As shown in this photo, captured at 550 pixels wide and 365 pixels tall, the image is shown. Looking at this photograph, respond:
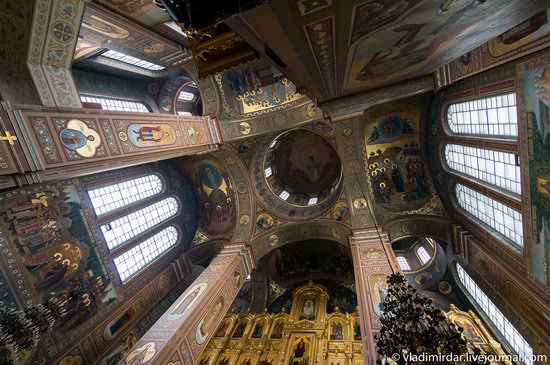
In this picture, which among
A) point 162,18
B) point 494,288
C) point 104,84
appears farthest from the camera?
point 104,84

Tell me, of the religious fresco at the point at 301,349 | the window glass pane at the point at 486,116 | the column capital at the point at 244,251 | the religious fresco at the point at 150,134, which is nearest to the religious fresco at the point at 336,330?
the religious fresco at the point at 301,349

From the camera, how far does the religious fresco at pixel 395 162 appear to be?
11562mm

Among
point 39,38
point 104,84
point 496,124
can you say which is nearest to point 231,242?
point 104,84

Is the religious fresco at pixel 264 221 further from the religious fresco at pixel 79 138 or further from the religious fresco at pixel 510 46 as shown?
the religious fresco at pixel 510 46

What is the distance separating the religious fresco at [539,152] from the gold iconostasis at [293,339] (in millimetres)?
3558

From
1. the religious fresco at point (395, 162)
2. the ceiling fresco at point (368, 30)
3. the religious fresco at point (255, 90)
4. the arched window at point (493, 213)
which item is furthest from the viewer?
the religious fresco at point (255, 90)

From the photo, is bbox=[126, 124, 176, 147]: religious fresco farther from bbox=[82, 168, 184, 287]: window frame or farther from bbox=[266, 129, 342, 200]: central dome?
bbox=[266, 129, 342, 200]: central dome

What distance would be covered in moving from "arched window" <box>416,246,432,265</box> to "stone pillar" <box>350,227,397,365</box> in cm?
465

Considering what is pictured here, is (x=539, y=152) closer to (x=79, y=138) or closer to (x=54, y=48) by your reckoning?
(x=79, y=138)

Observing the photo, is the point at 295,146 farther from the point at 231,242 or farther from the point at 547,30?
the point at 547,30

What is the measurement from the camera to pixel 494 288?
28.3 feet

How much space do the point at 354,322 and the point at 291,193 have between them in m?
7.31

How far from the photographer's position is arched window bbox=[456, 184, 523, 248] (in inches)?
284

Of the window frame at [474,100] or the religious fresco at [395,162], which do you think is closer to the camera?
the window frame at [474,100]
